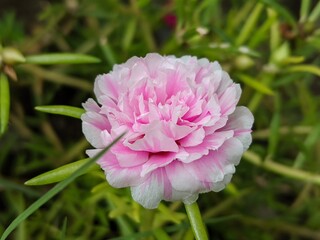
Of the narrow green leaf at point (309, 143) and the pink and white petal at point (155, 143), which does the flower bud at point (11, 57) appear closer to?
the pink and white petal at point (155, 143)

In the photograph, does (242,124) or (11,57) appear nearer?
(242,124)

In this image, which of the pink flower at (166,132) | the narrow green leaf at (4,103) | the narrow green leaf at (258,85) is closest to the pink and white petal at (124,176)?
the pink flower at (166,132)

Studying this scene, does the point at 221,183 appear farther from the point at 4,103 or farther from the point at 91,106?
the point at 4,103

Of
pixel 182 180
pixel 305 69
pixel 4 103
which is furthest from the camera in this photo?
pixel 305 69

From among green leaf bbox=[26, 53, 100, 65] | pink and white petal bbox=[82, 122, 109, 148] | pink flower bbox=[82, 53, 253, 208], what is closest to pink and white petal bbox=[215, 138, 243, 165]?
pink flower bbox=[82, 53, 253, 208]

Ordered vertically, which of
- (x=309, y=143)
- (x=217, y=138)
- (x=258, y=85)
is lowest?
(x=309, y=143)

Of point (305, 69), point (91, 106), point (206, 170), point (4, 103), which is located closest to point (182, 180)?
point (206, 170)

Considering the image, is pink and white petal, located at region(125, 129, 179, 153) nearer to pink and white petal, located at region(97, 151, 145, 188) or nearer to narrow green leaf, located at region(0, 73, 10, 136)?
pink and white petal, located at region(97, 151, 145, 188)
